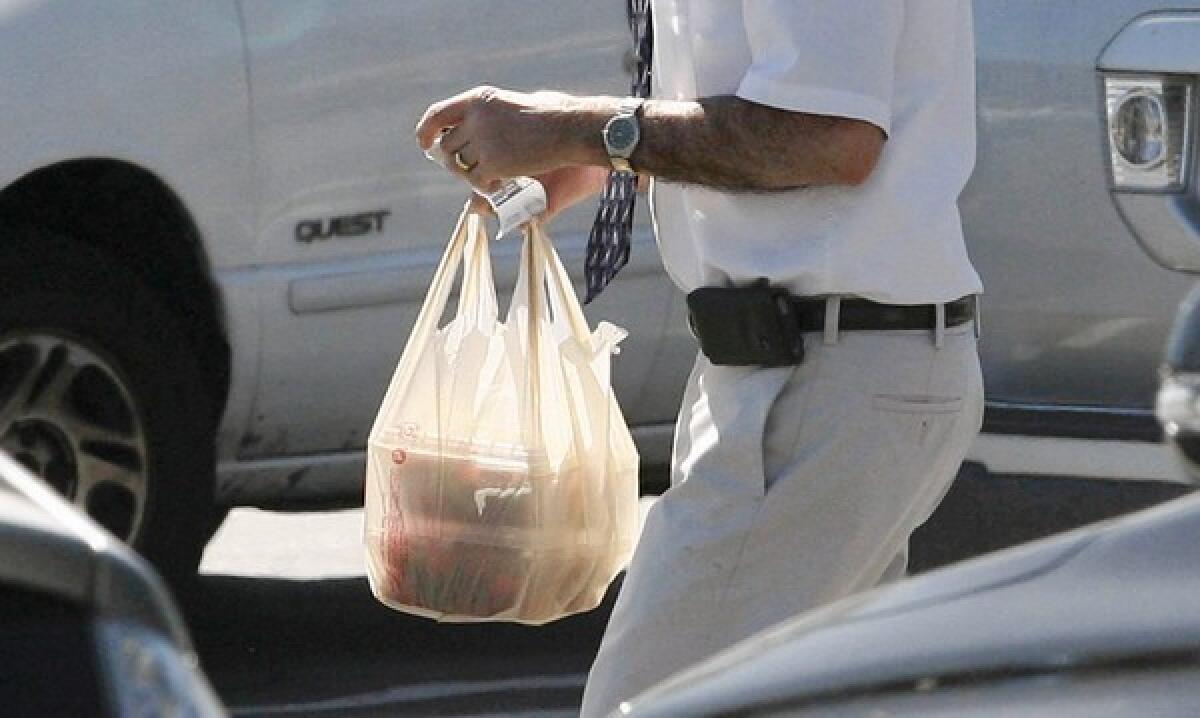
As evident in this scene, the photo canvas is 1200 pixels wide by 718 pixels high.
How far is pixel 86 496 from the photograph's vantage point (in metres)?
5.50

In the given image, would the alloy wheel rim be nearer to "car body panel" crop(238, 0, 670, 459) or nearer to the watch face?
"car body panel" crop(238, 0, 670, 459)

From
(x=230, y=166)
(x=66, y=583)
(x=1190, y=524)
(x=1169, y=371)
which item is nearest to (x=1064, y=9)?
(x=230, y=166)

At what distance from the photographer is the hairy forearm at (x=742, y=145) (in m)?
3.33

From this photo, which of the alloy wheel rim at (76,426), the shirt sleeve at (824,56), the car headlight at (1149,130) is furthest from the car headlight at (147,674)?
the car headlight at (1149,130)

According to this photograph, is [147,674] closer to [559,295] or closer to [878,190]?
[878,190]

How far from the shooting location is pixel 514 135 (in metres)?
3.44

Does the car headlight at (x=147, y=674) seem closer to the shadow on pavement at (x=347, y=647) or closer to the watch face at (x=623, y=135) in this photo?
the watch face at (x=623, y=135)

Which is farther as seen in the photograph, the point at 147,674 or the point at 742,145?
the point at 742,145

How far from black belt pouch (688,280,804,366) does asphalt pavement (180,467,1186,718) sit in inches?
87.1

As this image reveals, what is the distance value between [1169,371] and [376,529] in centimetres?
131

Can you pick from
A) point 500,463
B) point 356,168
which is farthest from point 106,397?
point 500,463

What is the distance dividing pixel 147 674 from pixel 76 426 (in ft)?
11.7

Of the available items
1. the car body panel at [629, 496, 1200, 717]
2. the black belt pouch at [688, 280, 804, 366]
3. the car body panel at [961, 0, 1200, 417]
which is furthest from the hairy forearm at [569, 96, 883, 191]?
the car body panel at [961, 0, 1200, 417]

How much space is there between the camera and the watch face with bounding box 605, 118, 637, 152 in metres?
3.41
